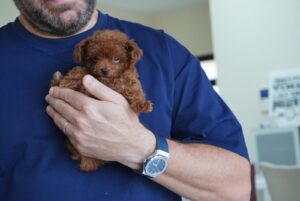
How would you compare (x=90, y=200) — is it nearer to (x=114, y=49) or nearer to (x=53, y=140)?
(x=53, y=140)

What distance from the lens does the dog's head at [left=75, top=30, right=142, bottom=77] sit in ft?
2.77

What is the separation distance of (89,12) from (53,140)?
29 cm

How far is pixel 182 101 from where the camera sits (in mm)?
1042

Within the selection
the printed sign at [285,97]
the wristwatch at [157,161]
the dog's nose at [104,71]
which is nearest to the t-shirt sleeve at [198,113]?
the wristwatch at [157,161]

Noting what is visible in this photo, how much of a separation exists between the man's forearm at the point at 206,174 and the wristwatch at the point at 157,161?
18 mm

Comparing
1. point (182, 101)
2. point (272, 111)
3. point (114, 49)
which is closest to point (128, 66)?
point (114, 49)

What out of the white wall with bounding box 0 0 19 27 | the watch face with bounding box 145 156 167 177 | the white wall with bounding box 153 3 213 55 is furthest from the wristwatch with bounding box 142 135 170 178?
the white wall with bounding box 153 3 213 55

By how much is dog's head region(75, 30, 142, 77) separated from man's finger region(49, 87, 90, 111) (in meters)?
0.05

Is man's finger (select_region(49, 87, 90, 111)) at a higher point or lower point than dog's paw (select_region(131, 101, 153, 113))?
higher

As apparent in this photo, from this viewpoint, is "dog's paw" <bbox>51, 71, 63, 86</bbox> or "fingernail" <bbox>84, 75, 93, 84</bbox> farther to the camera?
"dog's paw" <bbox>51, 71, 63, 86</bbox>

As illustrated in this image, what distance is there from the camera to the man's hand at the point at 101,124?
33.1 inches

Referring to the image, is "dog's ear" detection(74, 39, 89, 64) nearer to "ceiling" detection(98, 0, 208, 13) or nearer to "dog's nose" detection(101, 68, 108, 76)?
"dog's nose" detection(101, 68, 108, 76)

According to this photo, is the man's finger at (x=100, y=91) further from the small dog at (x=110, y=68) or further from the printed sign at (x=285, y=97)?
the printed sign at (x=285, y=97)

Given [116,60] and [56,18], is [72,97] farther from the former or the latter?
[56,18]
